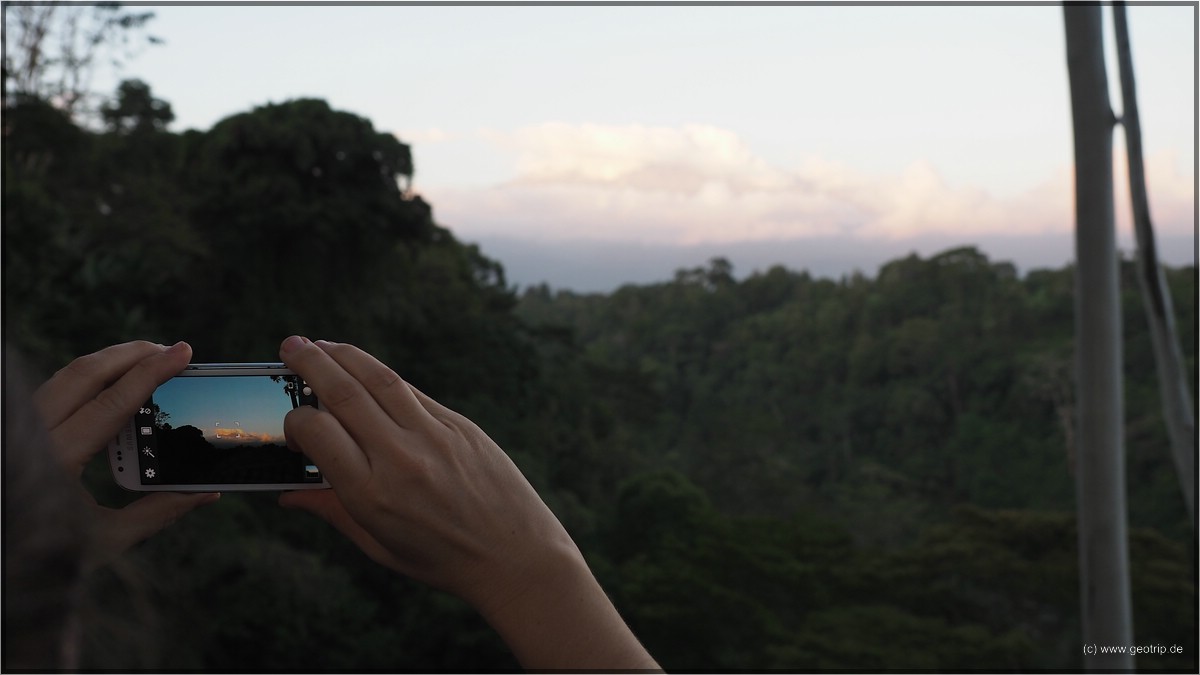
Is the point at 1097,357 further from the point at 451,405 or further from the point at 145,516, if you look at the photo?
the point at 451,405

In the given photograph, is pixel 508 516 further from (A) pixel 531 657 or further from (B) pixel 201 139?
(B) pixel 201 139

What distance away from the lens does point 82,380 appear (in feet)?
2.30

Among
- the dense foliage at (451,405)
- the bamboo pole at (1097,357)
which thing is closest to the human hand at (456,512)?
the bamboo pole at (1097,357)

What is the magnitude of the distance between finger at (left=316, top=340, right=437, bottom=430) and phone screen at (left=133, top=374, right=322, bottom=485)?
252 millimetres

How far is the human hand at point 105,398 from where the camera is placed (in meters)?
0.70

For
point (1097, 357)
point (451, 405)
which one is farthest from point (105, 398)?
point (451, 405)

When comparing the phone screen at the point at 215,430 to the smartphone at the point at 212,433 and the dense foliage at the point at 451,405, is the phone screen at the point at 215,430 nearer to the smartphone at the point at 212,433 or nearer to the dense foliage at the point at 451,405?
the smartphone at the point at 212,433

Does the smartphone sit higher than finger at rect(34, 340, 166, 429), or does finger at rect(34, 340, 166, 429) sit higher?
finger at rect(34, 340, 166, 429)

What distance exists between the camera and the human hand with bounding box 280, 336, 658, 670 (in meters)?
0.60

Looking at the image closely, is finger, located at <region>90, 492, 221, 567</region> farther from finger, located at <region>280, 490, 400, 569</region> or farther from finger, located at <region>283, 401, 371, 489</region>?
finger, located at <region>283, 401, 371, 489</region>

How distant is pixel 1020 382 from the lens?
26.5m

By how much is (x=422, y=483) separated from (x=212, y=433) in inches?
13.8

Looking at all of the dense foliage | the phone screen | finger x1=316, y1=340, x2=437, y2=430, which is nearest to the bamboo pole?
the phone screen

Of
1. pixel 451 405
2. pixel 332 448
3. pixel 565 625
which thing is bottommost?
pixel 451 405
